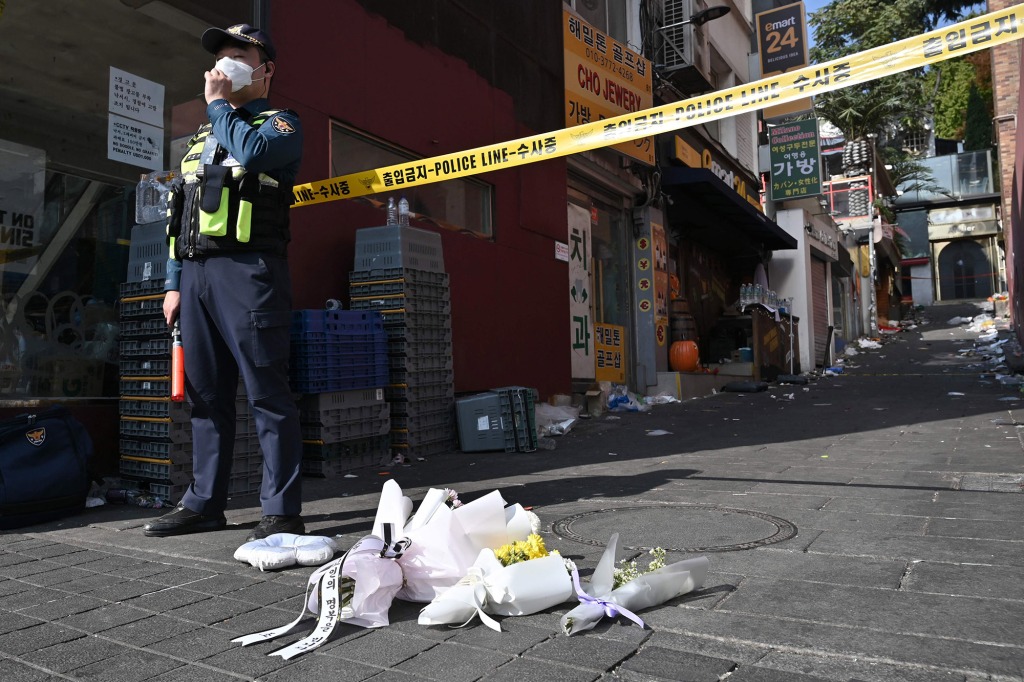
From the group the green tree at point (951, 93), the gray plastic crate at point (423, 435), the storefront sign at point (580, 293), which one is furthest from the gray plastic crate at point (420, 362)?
the green tree at point (951, 93)

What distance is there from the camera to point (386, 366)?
6.15m

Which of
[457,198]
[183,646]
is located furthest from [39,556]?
[457,198]

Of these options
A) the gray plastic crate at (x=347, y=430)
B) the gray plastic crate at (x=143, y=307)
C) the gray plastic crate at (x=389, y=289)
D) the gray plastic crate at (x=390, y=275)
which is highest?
the gray plastic crate at (x=390, y=275)

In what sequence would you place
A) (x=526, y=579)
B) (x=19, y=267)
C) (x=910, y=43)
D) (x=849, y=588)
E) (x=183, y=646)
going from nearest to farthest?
(x=183, y=646)
(x=526, y=579)
(x=849, y=588)
(x=910, y=43)
(x=19, y=267)

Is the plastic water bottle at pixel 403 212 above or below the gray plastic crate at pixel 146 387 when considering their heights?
above

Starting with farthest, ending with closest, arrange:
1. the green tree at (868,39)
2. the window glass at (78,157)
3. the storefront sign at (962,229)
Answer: the storefront sign at (962,229)
the green tree at (868,39)
the window glass at (78,157)

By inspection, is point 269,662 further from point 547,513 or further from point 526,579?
point 547,513

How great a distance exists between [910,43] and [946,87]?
191 feet

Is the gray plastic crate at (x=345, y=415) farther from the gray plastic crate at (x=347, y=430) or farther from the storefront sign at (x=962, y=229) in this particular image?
the storefront sign at (x=962, y=229)

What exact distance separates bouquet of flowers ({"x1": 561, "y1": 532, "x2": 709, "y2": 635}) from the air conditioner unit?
44.3 feet

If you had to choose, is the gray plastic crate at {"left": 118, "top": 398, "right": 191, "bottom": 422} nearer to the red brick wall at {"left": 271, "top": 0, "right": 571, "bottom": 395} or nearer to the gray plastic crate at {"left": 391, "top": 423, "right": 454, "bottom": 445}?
the red brick wall at {"left": 271, "top": 0, "right": 571, "bottom": 395}

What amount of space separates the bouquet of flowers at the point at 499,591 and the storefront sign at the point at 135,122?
4750 mm

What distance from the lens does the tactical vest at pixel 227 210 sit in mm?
3254

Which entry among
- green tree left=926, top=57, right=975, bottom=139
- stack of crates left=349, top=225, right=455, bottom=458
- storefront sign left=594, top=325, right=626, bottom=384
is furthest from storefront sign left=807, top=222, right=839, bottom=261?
green tree left=926, top=57, right=975, bottom=139
